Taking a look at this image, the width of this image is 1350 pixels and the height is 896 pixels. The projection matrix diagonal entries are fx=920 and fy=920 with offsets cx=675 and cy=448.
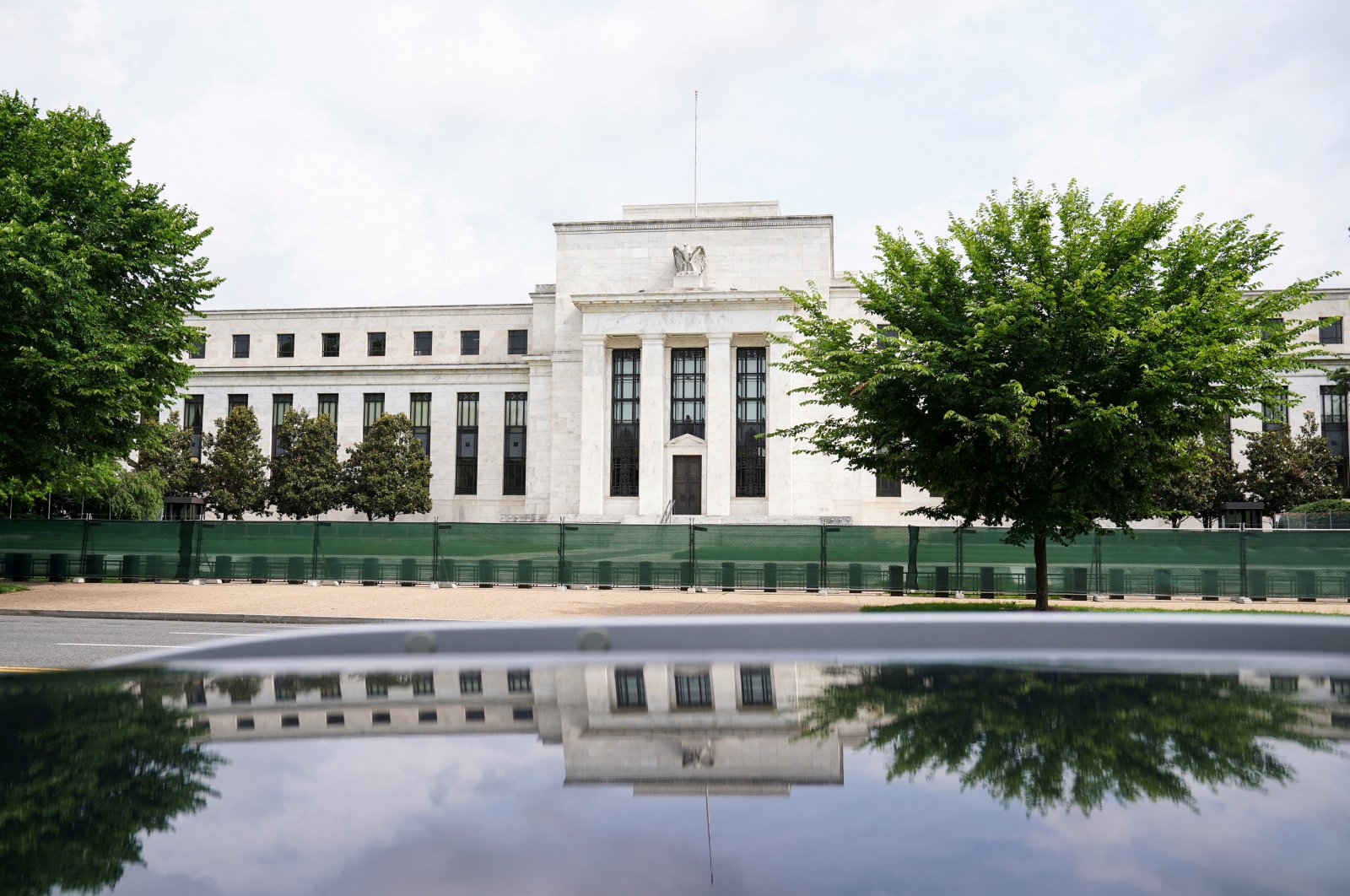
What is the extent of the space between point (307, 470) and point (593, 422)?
18207mm

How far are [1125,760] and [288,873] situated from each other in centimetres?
103

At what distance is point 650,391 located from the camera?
57.1 m

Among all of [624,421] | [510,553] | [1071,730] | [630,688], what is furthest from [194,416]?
[1071,730]

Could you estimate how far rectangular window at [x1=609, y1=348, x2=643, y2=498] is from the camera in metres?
58.0

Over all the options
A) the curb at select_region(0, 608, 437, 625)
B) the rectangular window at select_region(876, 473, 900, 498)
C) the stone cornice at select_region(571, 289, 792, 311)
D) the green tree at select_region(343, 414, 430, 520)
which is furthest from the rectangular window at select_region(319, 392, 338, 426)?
the curb at select_region(0, 608, 437, 625)

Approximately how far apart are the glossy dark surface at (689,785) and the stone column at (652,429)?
54.7 metres

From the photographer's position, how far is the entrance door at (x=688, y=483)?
→ 5712 centimetres

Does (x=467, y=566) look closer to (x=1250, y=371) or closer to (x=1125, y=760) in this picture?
(x=1250, y=371)

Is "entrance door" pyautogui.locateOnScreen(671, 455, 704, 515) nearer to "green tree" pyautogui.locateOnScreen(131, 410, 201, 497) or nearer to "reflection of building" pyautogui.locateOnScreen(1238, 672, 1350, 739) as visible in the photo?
"green tree" pyautogui.locateOnScreen(131, 410, 201, 497)

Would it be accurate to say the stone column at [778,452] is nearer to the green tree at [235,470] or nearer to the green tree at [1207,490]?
the green tree at [1207,490]

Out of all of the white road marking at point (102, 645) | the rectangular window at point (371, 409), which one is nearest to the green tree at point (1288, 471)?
the white road marking at point (102, 645)

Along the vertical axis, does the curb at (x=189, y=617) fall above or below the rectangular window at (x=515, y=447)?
below

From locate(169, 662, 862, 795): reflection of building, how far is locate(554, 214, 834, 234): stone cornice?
57571 mm

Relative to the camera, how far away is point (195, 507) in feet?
190
